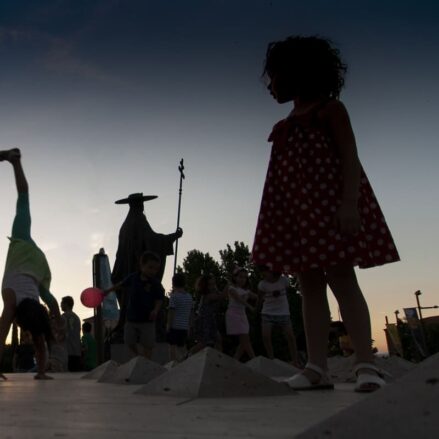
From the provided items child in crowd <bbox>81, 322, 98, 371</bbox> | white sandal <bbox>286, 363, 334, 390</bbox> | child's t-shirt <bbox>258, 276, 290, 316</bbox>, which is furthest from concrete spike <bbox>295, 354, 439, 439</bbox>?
child in crowd <bbox>81, 322, 98, 371</bbox>

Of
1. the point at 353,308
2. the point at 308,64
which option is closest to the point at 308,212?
the point at 353,308

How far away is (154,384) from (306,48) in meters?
1.76

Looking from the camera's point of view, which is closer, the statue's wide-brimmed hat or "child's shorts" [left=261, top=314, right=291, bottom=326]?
"child's shorts" [left=261, top=314, right=291, bottom=326]

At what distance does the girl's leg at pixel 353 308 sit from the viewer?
2688 mm

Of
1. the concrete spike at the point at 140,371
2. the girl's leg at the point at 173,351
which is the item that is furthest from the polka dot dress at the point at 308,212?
the girl's leg at the point at 173,351

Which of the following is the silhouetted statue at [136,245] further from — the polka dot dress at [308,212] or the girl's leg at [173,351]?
the polka dot dress at [308,212]

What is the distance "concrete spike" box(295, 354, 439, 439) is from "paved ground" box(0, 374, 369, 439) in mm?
315

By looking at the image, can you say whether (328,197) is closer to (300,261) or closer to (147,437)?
(300,261)

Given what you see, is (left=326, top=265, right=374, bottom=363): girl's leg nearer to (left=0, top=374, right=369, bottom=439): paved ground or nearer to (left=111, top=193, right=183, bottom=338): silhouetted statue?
(left=0, top=374, right=369, bottom=439): paved ground

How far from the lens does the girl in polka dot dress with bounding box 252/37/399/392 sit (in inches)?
107

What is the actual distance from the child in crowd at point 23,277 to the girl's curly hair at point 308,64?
10.3 ft

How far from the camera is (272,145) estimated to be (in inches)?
123

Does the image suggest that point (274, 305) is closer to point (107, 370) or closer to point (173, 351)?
point (173, 351)

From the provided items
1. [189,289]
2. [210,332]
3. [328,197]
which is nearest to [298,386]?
[328,197]
